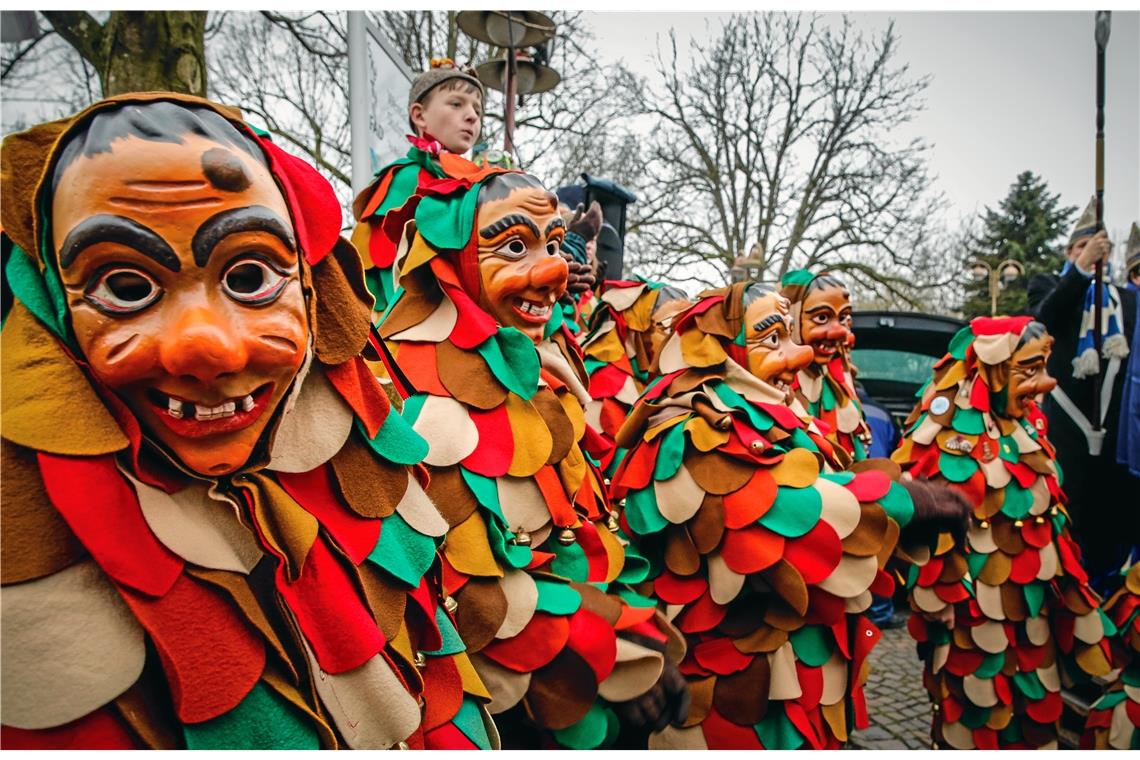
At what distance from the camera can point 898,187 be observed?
48.8ft

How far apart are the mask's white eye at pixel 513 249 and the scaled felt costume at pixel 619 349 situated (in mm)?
2380

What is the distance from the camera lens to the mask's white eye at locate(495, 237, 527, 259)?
1892 mm

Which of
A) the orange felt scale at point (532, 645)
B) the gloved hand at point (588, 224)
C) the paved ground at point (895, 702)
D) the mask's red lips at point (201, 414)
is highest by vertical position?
the gloved hand at point (588, 224)

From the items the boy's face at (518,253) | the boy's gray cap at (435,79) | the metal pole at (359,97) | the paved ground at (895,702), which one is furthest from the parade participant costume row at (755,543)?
the metal pole at (359,97)

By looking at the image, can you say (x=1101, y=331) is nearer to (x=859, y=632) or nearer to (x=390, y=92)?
(x=859, y=632)

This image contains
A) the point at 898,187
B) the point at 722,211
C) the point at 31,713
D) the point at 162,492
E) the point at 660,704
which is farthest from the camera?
the point at 722,211

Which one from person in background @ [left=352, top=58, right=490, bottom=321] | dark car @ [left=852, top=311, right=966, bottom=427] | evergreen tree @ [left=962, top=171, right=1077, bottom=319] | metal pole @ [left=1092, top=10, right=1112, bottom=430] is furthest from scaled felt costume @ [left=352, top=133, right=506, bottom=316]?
evergreen tree @ [left=962, top=171, right=1077, bottom=319]

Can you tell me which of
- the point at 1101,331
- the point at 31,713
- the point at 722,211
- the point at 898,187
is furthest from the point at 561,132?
the point at 31,713

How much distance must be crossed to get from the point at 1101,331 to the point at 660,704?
179 inches

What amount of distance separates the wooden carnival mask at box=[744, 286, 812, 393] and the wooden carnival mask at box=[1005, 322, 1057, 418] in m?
1.61

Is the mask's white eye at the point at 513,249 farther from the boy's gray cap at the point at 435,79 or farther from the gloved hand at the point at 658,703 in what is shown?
the boy's gray cap at the point at 435,79

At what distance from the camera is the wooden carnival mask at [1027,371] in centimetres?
358

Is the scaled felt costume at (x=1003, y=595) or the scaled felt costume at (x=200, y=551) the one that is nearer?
the scaled felt costume at (x=200, y=551)

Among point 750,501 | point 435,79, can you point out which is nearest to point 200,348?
point 750,501
